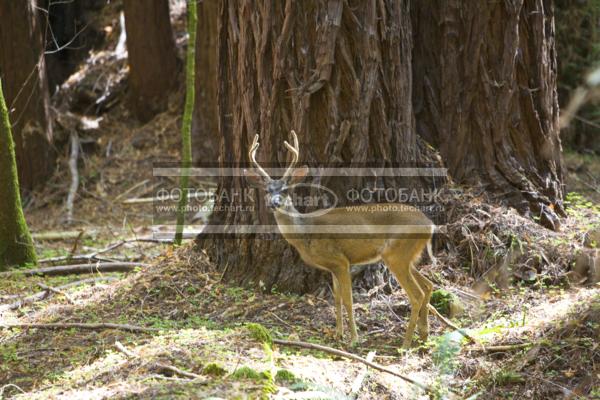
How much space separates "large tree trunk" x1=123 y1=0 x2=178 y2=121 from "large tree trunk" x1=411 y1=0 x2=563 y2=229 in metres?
7.92

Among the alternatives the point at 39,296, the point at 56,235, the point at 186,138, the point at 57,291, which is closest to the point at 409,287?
the point at 186,138

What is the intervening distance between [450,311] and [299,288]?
1618mm

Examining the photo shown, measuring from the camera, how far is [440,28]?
893 centimetres

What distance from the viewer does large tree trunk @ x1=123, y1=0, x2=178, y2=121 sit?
15.3 metres

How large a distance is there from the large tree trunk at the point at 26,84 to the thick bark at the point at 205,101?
287cm

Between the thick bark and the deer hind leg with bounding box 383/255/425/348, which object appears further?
the thick bark

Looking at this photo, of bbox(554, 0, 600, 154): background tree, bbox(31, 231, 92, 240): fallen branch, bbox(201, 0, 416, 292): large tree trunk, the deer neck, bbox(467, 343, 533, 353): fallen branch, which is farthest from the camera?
bbox(554, 0, 600, 154): background tree

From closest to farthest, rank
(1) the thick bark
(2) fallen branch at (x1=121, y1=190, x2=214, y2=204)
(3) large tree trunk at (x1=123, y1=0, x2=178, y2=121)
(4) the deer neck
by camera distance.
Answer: (4) the deer neck
(2) fallen branch at (x1=121, y1=190, x2=214, y2=204)
(1) the thick bark
(3) large tree trunk at (x1=123, y1=0, x2=178, y2=121)

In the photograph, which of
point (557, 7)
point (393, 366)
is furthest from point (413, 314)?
point (557, 7)

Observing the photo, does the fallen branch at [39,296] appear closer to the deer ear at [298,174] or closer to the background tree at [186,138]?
the background tree at [186,138]

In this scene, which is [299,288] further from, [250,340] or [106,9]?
[106,9]

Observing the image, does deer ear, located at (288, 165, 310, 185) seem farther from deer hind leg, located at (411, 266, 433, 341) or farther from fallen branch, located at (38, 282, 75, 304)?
fallen branch, located at (38, 282, 75, 304)

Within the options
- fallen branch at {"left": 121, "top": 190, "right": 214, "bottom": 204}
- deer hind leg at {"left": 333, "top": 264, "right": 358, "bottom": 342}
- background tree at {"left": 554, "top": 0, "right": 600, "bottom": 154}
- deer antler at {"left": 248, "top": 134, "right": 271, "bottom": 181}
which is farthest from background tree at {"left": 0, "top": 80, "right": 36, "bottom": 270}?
background tree at {"left": 554, "top": 0, "right": 600, "bottom": 154}

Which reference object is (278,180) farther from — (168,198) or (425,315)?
(168,198)
